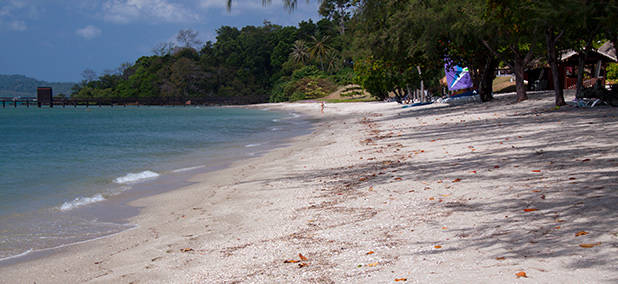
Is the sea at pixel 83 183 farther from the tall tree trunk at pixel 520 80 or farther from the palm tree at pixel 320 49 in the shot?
the palm tree at pixel 320 49

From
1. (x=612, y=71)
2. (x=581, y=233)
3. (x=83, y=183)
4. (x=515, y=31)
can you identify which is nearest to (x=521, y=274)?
(x=581, y=233)

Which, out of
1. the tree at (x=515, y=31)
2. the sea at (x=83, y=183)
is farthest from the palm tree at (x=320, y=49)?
the sea at (x=83, y=183)

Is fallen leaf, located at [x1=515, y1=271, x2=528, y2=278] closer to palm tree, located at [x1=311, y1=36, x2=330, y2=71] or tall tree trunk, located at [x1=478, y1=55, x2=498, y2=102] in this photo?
tall tree trunk, located at [x1=478, y1=55, x2=498, y2=102]

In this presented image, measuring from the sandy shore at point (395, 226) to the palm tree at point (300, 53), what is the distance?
4021 inches

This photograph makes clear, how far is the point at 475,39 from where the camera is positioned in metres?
26.9

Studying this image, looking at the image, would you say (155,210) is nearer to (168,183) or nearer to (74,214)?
(74,214)

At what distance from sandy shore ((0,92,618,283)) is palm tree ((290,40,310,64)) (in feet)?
335

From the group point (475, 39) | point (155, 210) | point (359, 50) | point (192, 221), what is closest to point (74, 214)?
point (155, 210)

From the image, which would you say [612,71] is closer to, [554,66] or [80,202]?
[554,66]

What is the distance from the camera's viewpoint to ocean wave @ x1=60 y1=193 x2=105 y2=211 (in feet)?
34.3

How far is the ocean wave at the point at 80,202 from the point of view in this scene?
10.5m

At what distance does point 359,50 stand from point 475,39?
35.5ft

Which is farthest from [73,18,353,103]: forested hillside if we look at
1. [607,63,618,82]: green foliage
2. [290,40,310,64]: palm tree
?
[607,63,618,82]: green foliage

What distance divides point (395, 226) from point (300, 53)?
108473mm
